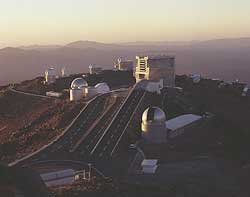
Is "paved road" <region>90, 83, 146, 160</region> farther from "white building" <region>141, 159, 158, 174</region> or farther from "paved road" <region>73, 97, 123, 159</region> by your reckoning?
"white building" <region>141, 159, 158, 174</region>

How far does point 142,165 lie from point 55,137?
373 inches

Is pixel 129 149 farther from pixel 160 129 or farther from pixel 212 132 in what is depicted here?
pixel 212 132

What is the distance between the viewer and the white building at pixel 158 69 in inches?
2135

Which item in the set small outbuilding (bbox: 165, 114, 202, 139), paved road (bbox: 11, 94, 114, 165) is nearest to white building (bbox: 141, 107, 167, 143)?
small outbuilding (bbox: 165, 114, 202, 139)

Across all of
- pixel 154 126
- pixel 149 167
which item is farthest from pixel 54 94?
pixel 149 167

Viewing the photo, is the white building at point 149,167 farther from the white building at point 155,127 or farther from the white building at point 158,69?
the white building at point 158,69

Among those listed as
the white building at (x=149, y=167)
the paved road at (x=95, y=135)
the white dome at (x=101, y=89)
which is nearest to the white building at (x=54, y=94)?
the white dome at (x=101, y=89)

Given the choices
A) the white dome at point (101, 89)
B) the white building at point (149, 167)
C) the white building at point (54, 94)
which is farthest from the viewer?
the white building at point (54, 94)

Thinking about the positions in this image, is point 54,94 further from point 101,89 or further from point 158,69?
point 158,69

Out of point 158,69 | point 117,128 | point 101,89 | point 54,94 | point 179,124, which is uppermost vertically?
point 158,69

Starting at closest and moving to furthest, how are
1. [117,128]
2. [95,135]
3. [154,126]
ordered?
[154,126] → [95,135] → [117,128]

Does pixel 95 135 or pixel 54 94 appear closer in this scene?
pixel 95 135

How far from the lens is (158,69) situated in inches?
2144

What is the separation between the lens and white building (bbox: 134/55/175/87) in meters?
54.2
